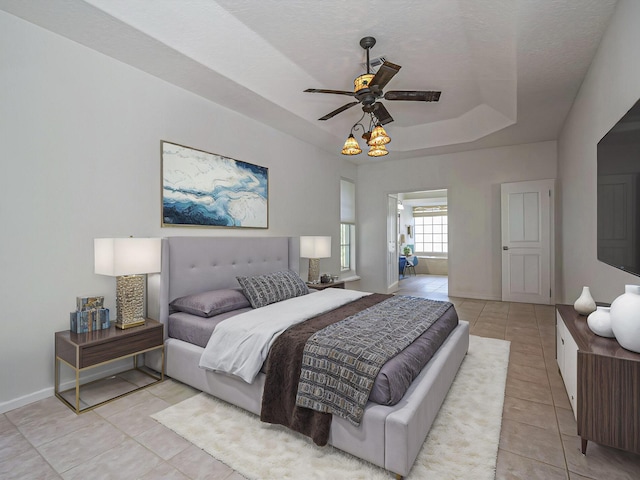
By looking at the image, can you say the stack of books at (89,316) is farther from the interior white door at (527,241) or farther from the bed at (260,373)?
the interior white door at (527,241)

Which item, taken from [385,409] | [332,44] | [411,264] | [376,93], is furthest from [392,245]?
[385,409]

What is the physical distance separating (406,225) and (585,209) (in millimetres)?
8045

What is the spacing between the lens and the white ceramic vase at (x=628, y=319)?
151 cm

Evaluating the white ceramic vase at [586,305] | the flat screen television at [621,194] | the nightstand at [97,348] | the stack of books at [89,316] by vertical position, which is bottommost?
the nightstand at [97,348]

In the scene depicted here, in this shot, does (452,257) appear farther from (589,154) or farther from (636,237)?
(636,237)

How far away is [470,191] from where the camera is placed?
5.90 meters

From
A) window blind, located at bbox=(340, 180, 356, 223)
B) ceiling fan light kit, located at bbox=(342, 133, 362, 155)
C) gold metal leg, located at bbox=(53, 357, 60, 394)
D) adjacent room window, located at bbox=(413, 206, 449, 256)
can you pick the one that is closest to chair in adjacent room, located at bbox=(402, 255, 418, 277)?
adjacent room window, located at bbox=(413, 206, 449, 256)

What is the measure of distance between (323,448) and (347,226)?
16.7ft

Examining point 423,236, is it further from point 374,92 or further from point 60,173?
point 60,173

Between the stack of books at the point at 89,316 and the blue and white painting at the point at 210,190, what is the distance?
931mm

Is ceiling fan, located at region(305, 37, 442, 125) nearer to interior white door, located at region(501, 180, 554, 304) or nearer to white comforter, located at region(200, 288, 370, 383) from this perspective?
white comforter, located at region(200, 288, 370, 383)

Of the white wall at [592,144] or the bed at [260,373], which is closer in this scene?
the bed at [260,373]

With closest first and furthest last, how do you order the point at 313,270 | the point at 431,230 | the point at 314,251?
the point at 314,251 < the point at 313,270 < the point at 431,230

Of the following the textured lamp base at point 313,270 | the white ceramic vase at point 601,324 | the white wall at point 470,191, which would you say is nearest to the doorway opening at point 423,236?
the white wall at point 470,191
